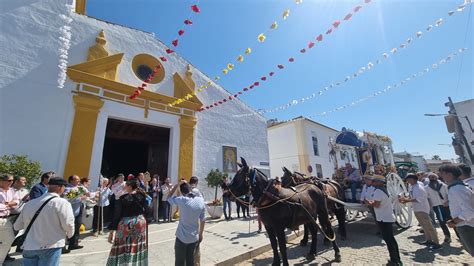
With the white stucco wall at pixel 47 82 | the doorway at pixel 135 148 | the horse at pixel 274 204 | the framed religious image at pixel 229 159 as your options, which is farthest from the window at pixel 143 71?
the horse at pixel 274 204

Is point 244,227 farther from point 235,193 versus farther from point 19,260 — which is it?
point 19,260

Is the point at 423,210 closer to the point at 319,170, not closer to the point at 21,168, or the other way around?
the point at 21,168

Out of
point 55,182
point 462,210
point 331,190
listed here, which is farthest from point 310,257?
point 55,182

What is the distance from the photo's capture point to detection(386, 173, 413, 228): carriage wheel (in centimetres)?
634

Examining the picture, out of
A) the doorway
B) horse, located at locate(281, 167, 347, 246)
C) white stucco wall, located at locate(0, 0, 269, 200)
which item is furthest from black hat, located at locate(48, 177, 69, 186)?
the doorway

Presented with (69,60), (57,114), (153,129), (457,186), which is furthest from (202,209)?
(153,129)

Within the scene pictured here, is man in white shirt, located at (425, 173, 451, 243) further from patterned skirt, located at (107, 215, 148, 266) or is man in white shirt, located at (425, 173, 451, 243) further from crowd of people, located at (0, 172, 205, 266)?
patterned skirt, located at (107, 215, 148, 266)

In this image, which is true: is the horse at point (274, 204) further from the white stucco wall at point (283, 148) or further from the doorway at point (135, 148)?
the white stucco wall at point (283, 148)

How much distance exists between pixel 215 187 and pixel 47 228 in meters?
9.30

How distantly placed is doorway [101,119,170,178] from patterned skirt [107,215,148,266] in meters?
9.11

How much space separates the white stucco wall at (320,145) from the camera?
76.1 ft

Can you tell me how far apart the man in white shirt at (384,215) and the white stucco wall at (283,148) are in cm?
1834

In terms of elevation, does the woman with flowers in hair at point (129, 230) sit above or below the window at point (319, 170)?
below

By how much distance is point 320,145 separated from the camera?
988 inches
